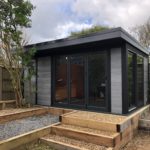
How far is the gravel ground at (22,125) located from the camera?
446 centimetres

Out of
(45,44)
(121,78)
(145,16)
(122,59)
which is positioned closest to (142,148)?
(121,78)

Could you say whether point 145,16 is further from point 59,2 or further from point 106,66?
point 106,66

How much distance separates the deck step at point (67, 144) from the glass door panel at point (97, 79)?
191 centimetres

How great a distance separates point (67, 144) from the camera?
4023mm

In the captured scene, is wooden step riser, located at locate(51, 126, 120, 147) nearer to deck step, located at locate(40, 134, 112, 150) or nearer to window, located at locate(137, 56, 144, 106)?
deck step, located at locate(40, 134, 112, 150)

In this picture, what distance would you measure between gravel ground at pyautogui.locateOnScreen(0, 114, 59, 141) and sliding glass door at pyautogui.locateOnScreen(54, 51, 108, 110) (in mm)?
962

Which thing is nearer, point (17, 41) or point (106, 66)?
point (106, 66)

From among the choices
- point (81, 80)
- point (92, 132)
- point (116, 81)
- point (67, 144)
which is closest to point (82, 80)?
point (81, 80)

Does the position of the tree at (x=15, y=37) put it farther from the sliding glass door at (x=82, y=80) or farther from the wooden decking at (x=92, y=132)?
the wooden decking at (x=92, y=132)

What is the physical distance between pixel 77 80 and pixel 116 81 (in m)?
1.41

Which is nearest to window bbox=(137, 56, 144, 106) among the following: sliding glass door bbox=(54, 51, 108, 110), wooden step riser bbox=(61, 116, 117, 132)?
sliding glass door bbox=(54, 51, 108, 110)

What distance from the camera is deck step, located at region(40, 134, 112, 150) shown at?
3904mm

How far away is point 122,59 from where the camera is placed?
18.1ft

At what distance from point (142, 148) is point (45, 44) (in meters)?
4.39
